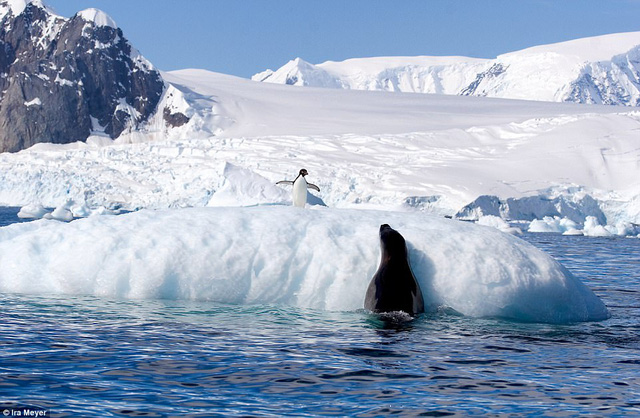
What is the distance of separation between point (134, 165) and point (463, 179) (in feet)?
72.3

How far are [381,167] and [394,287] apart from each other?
38.2 metres

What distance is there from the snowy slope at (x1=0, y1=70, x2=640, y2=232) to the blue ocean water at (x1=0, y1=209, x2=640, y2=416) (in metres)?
26.2

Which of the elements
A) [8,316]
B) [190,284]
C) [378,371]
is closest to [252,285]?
[190,284]

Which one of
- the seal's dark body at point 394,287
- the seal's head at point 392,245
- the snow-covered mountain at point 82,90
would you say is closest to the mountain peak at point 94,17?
the snow-covered mountain at point 82,90

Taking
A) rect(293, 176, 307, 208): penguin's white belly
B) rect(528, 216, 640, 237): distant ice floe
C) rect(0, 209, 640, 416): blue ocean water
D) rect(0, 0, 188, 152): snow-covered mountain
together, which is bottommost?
rect(0, 209, 640, 416): blue ocean water

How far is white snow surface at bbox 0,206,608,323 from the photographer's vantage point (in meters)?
7.80

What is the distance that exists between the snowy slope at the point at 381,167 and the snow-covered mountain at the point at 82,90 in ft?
74.5

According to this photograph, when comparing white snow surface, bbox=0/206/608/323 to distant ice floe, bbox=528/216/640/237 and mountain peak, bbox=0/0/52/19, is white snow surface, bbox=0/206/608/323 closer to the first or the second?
distant ice floe, bbox=528/216/640/237

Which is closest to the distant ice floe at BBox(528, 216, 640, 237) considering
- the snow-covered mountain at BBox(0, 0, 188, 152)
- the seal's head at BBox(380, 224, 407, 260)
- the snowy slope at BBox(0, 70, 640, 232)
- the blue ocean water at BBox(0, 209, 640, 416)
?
the snowy slope at BBox(0, 70, 640, 232)

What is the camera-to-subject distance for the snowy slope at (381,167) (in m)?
39.1

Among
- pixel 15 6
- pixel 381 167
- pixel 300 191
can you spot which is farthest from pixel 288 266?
pixel 15 6

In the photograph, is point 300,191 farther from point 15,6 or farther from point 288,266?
point 15,6

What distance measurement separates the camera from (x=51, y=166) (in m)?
52.4

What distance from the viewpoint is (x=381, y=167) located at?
4544 centimetres
